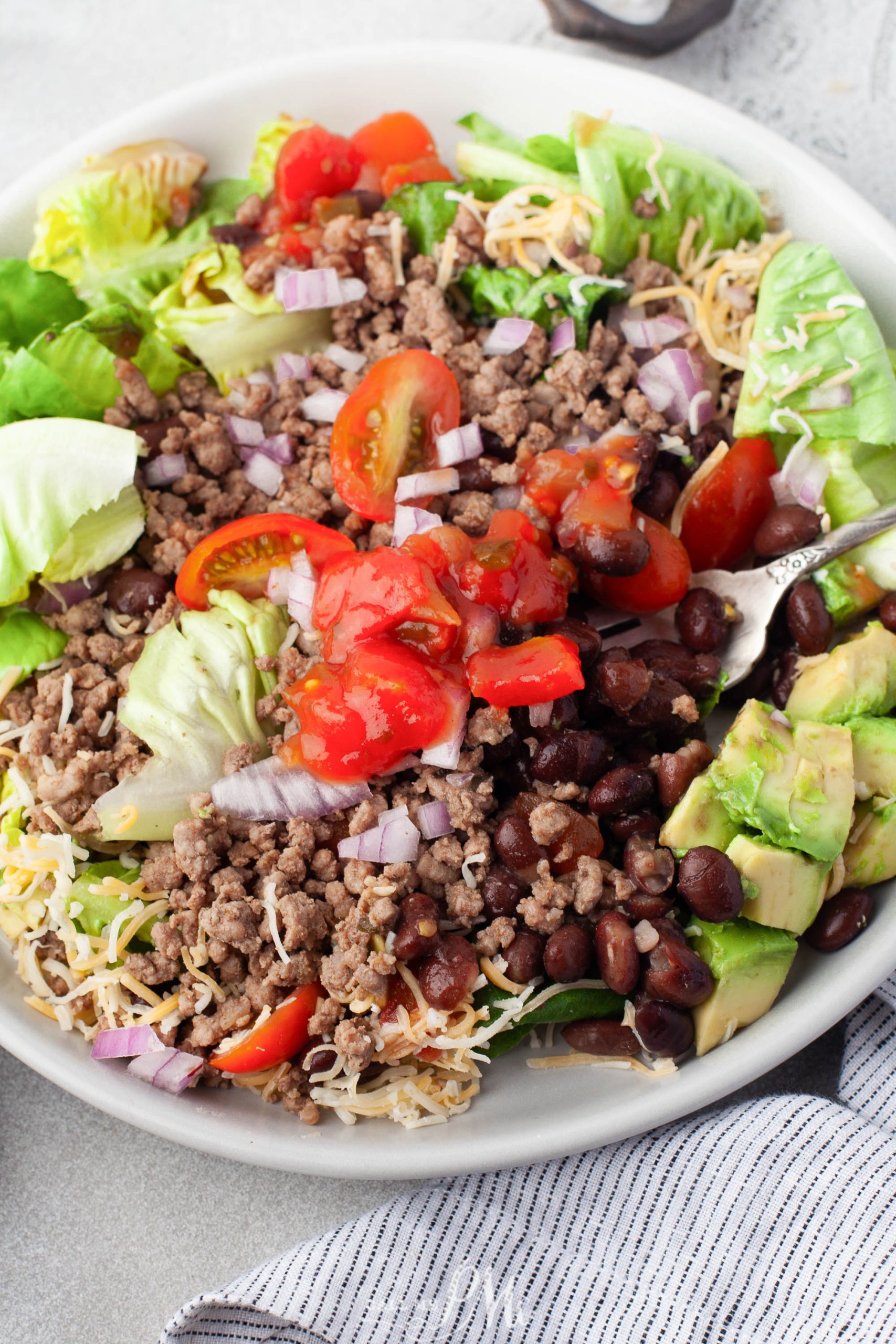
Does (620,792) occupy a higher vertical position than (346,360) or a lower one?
lower

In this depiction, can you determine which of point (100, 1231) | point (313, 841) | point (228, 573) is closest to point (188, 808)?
point (313, 841)

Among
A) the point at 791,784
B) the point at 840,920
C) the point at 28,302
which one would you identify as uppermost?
the point at 28,302

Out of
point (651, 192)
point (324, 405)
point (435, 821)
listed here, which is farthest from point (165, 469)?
point (651, 192)

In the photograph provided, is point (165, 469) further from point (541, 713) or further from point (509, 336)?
point (541, 713)

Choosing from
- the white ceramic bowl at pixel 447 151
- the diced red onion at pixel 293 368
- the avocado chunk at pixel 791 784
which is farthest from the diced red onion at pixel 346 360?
the avocado chunk at pixel 791 784

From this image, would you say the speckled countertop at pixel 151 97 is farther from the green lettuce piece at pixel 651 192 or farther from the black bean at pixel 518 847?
the black bean at pixel 518 847

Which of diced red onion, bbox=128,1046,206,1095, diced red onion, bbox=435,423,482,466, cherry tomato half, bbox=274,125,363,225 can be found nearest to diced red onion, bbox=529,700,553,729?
diced red onion, bbox=435,423,482,466

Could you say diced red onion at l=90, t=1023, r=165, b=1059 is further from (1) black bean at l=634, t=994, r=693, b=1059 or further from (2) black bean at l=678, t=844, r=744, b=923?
(2) black bean at l=678, t=844, r=744, b=923
